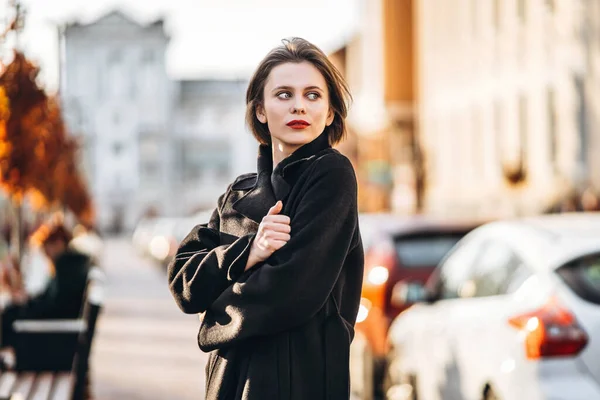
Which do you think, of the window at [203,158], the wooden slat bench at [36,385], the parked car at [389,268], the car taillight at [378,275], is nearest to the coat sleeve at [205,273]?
the wooden slat bench at [36,385]

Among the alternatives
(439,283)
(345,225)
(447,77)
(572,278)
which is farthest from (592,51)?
(345,225)

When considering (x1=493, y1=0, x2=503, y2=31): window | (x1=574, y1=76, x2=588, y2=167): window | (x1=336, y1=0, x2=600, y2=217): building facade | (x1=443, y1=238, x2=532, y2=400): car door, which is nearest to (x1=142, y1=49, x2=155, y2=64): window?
(x1=336, y1=0, x2=600, y2=217): building facade

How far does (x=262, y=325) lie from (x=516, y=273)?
2969mm

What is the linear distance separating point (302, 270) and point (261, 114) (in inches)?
24.6

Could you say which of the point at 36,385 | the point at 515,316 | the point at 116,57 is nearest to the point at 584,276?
the point at 515,316

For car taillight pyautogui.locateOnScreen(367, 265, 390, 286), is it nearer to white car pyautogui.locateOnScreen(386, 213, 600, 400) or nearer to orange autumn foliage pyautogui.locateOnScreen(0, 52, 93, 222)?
white car pyautogui.locateOnScreen(386, 213, 600, 400)

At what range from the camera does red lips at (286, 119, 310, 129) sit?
10.7 ft

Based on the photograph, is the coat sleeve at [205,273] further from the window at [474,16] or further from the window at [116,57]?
the window at [116,57]

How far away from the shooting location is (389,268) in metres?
10.1

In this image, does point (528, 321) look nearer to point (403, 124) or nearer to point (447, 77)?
point (447, 77)

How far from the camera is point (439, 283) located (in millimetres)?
7188

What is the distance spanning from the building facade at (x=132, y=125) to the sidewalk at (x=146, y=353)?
216ft

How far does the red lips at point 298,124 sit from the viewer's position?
3256mm

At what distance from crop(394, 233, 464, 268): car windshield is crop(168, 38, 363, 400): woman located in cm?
689
